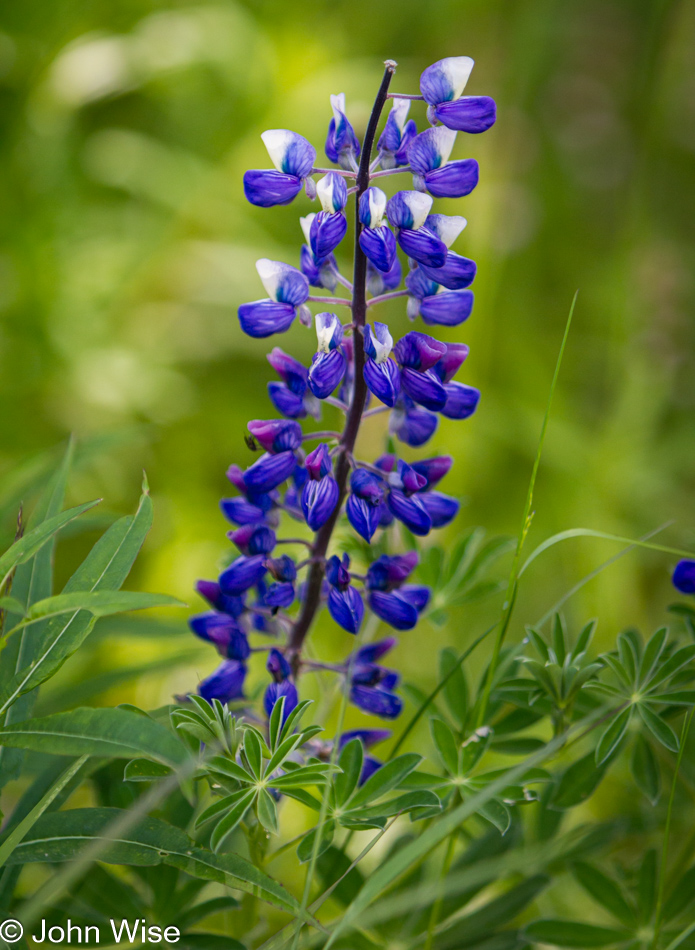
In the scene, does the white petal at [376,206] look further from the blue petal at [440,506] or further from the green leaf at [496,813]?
the green leaf at [496,813]

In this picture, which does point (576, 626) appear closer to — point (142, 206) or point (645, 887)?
point (645, 887)

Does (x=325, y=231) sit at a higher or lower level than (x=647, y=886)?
higher

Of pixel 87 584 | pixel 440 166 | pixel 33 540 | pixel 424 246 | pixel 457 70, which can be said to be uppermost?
pixel 457 70

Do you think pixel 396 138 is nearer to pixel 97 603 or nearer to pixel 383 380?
pixel 383 380

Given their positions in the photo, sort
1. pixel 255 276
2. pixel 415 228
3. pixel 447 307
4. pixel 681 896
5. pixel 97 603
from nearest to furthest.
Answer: pixel 97 603 → pixel 415 228 → pixel 447 307 → pixel 681 896 → pixel 255 276

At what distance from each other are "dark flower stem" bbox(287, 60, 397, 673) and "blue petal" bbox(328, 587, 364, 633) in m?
0.09

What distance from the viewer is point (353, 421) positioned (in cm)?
130

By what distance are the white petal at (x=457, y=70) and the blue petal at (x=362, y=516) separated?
641 millimetres

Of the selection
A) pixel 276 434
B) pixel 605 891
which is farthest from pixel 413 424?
pixel 605 891

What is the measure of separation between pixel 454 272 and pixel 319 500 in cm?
41

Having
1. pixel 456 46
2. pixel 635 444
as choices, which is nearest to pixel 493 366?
pixel 635 444

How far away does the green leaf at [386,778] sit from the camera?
126 cm

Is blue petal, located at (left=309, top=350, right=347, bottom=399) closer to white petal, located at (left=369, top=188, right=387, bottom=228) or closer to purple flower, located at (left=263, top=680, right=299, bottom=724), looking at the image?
white petal, located at (left=369, top=188, right=387, bottom=228)

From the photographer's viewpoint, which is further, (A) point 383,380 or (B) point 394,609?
(B) point 394,609
